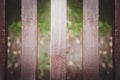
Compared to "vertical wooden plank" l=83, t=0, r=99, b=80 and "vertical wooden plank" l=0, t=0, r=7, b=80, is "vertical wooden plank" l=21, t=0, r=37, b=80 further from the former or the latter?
"vertical wooden plank" l=83, t=0, r=99, b=80

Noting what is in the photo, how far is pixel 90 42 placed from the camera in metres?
5.40

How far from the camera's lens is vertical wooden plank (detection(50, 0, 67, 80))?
5.41 metres

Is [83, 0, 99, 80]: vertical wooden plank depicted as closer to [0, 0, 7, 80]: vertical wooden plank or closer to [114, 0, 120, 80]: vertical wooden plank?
[114, 0, 120, 80]: vertical wooden plank

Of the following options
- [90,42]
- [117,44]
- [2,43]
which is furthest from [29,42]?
[117,44]

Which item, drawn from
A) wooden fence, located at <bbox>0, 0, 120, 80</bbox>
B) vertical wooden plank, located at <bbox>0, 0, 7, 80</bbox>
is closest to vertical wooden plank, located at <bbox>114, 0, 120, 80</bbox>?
wooden fence, located at <bbox>0, 0, 120, 80</bbox>

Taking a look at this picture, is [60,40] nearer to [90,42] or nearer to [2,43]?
[90,42]

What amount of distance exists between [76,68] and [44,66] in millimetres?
640

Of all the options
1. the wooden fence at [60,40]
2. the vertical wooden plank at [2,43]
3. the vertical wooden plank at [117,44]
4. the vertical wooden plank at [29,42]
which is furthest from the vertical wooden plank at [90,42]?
the vertical wooden plank at [2,43]

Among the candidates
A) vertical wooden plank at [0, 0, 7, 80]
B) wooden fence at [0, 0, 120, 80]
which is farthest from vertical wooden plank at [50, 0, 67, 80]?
vertical wooden plank at [0, 0, 7, 80]

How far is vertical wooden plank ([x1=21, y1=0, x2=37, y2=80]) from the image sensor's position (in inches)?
213

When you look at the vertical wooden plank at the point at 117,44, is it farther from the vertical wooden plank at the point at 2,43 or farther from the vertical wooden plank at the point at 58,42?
the vertical wooden plank at the point at 2,43

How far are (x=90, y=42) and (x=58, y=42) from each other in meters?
0.61

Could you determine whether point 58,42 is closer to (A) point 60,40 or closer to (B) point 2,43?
(A) point 60,40

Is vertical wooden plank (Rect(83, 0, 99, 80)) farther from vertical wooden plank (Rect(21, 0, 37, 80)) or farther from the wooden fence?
vertical wooden plank (Rect(21, 0, 37, 80))
